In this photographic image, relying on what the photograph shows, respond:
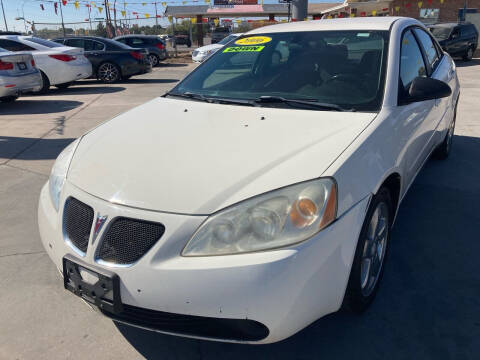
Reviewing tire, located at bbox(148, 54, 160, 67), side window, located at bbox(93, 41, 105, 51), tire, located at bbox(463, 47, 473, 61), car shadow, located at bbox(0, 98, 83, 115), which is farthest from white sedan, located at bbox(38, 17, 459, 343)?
tire, located at bbox(148, 54, 160, 67)

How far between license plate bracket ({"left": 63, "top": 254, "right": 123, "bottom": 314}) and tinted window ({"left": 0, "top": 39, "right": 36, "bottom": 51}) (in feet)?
35.0

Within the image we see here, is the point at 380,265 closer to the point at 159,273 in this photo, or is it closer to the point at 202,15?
the point at 159,273

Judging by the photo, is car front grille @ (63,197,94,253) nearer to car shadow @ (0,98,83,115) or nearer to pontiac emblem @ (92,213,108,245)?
pontiac emblem @ (92,213,108,245)

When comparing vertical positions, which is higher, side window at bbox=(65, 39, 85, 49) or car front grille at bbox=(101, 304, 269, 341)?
side window at bbox=(65, 39, 85, 49)

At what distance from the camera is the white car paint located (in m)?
10.9

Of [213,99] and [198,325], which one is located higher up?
[213,99]

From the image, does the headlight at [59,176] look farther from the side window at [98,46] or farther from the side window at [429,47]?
the side window at [98,46]

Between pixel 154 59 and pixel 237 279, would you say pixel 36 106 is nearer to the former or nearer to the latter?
pixel 237 279

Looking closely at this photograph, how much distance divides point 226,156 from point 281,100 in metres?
0.86

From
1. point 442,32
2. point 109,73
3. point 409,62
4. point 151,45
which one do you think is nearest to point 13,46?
point 109,73

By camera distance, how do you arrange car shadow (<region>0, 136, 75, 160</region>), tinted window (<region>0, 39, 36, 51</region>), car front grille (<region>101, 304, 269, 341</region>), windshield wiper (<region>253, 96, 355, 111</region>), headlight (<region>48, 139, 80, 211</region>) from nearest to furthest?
car front grille (<region>101, 304, 269, 341</region>) < headlight (<region>48, 139, 80, 211</region>) < windshield wiper (<region>253, 96, 355, 111</region>) < car shadow (<region>0, 136, 75, 160</region>) < tinted window (<region>0, 39, 36, 51</region>)

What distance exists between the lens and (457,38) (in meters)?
17.0

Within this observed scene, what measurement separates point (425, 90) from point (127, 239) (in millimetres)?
2058

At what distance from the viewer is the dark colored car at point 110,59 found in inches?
526
